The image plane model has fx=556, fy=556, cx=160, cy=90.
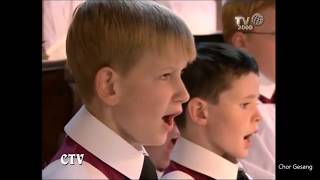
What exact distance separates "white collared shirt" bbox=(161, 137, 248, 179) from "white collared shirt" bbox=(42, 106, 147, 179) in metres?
0.09

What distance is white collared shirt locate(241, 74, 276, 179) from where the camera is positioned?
133 centimetres

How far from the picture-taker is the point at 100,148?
127 centimetres

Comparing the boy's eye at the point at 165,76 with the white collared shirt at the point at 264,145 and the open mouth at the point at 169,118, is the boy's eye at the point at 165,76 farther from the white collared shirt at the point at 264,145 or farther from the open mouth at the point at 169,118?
the white collared shirt at the point at 264,145

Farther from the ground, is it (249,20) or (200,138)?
(249,20)

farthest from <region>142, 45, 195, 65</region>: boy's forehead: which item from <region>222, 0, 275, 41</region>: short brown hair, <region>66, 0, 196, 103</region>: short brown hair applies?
<region>222, 0, 275, 41</region>: short brown hair

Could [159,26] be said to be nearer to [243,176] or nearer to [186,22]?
[186,22]

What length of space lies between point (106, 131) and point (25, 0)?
1.31ft

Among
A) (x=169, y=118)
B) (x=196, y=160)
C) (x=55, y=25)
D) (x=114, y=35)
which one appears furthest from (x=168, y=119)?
(x=55, y=25)

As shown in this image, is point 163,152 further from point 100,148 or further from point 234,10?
point 234,10

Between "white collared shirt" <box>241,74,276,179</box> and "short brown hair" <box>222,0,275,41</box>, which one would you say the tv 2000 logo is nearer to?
"short brown hair" <box>222,0,275,41</box>

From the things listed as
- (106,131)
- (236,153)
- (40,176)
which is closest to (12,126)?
(40,176)

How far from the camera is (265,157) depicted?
1.33 metres

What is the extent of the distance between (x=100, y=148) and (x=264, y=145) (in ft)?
1.28

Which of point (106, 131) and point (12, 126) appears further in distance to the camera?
point (12, 126)
